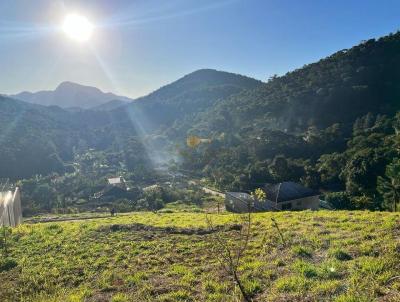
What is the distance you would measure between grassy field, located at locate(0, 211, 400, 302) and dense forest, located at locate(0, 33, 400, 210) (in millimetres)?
29976

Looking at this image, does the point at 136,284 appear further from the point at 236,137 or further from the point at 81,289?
the point at 236,137

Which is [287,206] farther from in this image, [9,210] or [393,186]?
[9,210]

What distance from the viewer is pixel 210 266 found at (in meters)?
12.2

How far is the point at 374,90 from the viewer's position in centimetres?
11000

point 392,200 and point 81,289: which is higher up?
point 81,289

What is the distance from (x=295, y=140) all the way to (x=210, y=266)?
294ft

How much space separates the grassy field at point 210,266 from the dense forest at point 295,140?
98.3 feet

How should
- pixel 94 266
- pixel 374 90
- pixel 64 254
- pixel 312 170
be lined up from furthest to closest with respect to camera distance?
1. pixel 374 90
2. pixel 312 170
3. pixel 64 254
4. pixel 94 266

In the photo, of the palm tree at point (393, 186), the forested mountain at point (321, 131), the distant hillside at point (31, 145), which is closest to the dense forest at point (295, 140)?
the palm tree at point (393, 186)

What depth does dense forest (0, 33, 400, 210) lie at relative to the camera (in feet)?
224

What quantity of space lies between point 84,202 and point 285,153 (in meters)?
49.4

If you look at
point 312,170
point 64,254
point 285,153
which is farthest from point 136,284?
point 285,153

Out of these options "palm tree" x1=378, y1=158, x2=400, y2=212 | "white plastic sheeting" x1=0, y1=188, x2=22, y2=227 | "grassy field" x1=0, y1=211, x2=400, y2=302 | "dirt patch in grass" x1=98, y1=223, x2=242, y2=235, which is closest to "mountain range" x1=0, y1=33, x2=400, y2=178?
"palm tree" x1=378, y1=158, x2=400, y2=212

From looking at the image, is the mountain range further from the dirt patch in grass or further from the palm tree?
the dirt patch in grass
